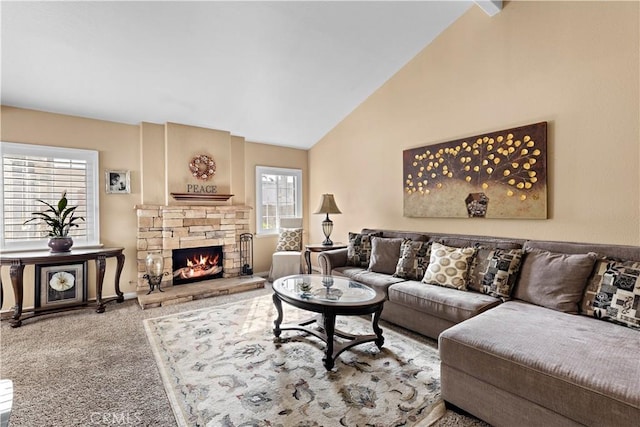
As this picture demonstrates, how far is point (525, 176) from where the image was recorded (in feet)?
9.66

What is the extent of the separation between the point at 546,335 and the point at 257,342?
219cm

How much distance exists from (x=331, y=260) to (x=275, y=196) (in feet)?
7.35

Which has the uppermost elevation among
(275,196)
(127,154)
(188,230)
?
(127,154)

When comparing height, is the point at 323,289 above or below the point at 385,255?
below

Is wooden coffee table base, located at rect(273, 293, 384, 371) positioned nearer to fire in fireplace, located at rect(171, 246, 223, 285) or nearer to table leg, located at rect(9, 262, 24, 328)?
fire in fireplace, located at rect(171, 246, 223, 285)

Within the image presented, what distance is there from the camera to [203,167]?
4672 millimetres

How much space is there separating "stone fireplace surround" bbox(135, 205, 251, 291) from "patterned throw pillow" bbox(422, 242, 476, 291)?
10.4ft

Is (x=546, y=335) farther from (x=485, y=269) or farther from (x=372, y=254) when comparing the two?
(x=372, y=254)

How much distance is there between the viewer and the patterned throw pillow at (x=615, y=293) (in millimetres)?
1978

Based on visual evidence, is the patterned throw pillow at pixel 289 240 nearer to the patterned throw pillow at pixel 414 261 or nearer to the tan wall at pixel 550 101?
the tan wall at pixel 550 101

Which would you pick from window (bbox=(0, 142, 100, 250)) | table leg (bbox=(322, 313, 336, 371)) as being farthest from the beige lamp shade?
window (bbox=(0, 142, 100, 250))

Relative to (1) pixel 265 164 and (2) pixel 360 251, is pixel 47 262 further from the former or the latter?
(2) pixel 360 251

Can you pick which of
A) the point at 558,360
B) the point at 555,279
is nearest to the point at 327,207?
the point at 555,279

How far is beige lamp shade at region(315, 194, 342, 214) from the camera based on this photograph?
4719mm
